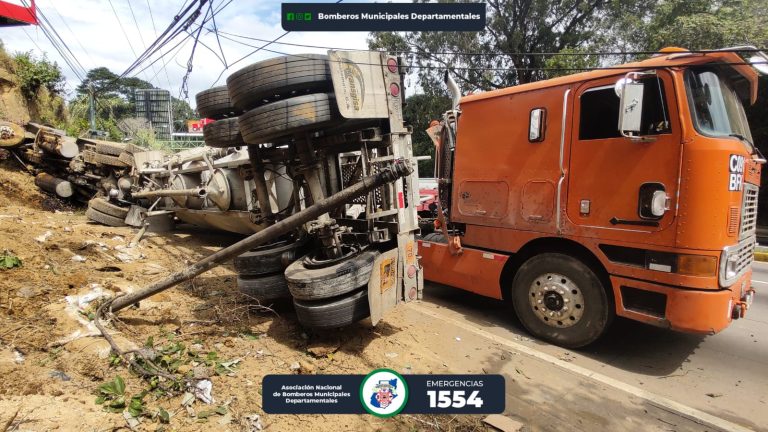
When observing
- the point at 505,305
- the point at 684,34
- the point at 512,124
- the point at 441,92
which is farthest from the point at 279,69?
the point at 441,92

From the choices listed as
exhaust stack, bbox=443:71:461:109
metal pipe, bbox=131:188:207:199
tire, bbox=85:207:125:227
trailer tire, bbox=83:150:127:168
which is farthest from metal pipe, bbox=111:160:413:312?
trailer tire, bbox=83:150:127:168

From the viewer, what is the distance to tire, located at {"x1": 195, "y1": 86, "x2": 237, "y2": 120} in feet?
16.5

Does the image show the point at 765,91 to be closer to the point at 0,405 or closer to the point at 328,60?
the point at 328,60

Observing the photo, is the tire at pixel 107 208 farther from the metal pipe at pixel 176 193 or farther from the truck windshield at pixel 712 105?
the truck windshield at pixel 712 105

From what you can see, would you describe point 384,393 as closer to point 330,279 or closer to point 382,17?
point 330,279

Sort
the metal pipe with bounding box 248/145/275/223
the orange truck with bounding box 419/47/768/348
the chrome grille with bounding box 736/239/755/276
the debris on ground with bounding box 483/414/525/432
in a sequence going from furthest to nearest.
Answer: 1. the metal pipe with bounding box 248/145/275/223
2. the chrome grille with bounding box 736/239/755/276
3. the orange truck with bounding box 419/47/768/348
4. the debris on ground with bounding box 483/414/525/432

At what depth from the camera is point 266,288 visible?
4.34m

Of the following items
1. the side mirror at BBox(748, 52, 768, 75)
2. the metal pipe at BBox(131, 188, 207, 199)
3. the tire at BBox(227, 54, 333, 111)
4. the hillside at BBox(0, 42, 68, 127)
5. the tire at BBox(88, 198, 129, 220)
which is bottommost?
the tire at BBox(88, 198, 129, 220)

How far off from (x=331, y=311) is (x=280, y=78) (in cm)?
203

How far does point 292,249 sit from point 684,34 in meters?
12.8

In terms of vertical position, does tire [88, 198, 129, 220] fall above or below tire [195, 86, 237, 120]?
below

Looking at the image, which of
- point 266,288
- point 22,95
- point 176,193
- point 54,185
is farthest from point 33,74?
point 266,288

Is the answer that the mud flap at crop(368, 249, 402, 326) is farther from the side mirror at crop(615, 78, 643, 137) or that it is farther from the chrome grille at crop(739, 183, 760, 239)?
the chrome grille at crop(739, 183, 760, 239)

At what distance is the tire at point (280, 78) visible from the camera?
367 centimetres
